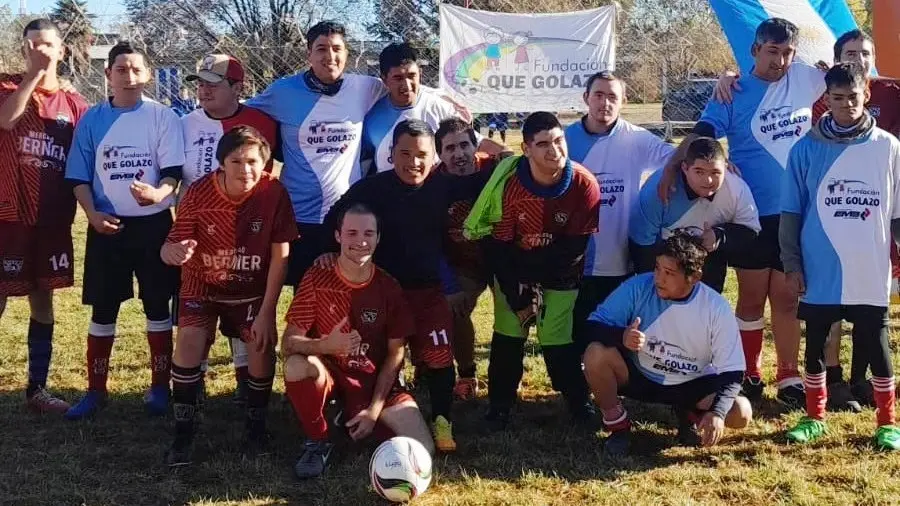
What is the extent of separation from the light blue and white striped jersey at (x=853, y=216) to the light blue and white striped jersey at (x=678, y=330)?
53 centimetres

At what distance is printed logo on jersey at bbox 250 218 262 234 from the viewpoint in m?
3.96

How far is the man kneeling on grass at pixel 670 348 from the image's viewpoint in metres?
3.78

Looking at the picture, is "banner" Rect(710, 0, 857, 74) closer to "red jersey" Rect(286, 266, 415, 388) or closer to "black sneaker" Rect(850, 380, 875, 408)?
"black sneaker" Rect(850, 380, 875, 408)

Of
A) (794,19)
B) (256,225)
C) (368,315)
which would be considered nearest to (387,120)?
(256,225)

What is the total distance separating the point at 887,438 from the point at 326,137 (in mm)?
3154

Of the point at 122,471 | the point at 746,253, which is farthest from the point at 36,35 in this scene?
the point at 746,253

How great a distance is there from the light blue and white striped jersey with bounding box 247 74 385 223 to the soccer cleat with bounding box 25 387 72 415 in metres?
1.64

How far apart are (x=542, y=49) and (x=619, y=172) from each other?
21.8ft

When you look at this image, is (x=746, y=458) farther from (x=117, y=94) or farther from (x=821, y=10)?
(x=821, y=10)

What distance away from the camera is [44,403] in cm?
458

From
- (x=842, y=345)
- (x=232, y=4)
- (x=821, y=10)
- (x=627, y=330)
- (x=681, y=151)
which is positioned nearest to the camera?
(x=627, y=330)

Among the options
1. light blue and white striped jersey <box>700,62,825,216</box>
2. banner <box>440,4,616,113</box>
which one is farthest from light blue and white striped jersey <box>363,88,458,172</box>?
banner <box>440,4,616,113</box>

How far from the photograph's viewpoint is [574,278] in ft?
14.1

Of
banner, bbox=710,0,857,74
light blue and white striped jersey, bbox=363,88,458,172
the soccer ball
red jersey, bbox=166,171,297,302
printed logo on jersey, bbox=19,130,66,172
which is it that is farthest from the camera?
banner, bbox=710,0,857,74
